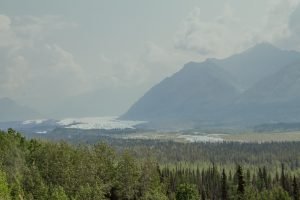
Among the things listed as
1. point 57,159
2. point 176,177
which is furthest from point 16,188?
point 176,177

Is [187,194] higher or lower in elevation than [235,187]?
lower

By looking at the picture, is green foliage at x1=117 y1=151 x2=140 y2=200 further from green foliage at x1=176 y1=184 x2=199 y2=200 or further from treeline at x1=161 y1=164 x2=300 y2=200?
treeline at x1=161 y1=164 x2=300 y2=200

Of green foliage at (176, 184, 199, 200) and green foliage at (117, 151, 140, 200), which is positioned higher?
green foliage at (117, 151, 140, 200)

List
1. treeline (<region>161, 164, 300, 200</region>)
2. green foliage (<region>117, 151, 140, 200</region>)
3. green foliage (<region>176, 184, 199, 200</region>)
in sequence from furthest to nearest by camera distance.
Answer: treeline (<region>161, 164, 300, 200</region>)
green foliage (<region>176, 184, 199, 200</region>)
green foliage (<region>117, 151, 140, 200</region>)

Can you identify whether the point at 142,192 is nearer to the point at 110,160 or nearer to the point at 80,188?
the point at 110,160

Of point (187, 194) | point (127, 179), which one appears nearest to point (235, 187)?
point (187, 194)

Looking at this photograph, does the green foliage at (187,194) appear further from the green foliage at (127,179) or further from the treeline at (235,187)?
the green foliage at (127,179)

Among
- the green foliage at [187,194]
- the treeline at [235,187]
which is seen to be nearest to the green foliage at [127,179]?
the green foliage at [187,194]

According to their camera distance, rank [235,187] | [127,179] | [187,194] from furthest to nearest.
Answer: [235,187], [187,194], [127,179]

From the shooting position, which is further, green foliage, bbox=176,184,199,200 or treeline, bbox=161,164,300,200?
treeline, bbox=161,164,300,200

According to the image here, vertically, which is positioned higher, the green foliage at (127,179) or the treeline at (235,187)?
the green foliage at (127,179)

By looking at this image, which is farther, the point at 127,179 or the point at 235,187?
the point at 235,187

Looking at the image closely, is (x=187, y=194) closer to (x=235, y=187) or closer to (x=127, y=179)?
Answer: (x=127, y=179)

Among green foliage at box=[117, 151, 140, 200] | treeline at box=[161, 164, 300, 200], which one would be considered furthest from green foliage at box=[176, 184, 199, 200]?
green foliage at box=[117, 151, 140, 200]
